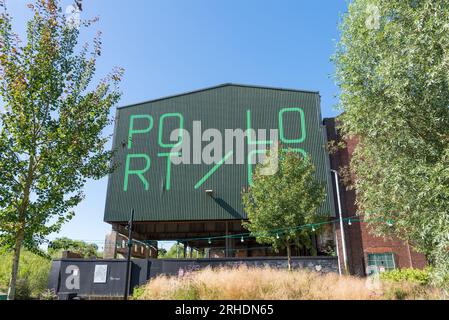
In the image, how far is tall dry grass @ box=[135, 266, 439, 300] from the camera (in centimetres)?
973

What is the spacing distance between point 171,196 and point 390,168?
61.6 ft

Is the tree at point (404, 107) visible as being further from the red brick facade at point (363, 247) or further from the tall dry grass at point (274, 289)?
the red brick facade at point (363, 247)

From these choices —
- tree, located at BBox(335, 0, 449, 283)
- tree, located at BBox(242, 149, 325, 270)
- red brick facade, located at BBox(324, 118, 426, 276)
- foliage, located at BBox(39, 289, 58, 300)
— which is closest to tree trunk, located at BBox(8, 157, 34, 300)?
foliage, located at BBox(39, 289, 58, 300)

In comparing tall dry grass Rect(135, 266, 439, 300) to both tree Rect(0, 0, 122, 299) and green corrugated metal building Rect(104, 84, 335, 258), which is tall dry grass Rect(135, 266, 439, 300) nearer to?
tree Rect(0, 0, 122, 299)

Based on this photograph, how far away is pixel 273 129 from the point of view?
28141 millimetres

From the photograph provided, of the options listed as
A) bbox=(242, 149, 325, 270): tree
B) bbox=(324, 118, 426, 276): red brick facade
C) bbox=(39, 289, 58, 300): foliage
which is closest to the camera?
bbox=(39, 289, 58, 300): foliage

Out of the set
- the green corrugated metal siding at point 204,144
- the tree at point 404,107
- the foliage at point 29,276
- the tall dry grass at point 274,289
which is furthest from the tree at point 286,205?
the foliage at point 29,276

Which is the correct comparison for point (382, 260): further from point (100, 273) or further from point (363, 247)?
point (100, 273)

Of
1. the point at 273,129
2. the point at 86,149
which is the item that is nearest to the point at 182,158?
the point at 273,129

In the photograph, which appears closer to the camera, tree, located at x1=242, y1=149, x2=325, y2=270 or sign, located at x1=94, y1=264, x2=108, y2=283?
tree, located at x1=242, y1=149, x2=325, y2=270

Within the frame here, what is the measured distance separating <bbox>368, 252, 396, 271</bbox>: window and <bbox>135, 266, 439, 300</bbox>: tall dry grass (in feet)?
40.3

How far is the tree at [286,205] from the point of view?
1862cm

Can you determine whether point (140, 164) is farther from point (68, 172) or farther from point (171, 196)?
point (68, 172)

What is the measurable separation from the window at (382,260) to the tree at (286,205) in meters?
6.55
